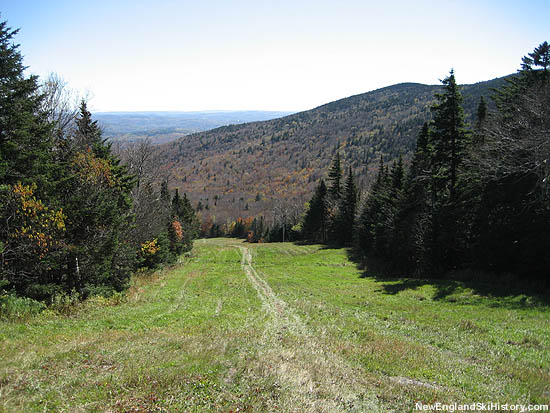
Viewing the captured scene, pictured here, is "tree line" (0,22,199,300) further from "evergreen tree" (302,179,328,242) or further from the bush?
"evergreen tree" (302,179,328,242)

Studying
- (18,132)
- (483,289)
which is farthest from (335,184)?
(18,132)

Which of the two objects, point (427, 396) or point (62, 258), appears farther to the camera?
point (62, 258)

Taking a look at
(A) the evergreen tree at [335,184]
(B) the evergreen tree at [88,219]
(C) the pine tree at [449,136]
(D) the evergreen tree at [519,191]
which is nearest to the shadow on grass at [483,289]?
(D) the evergreen tree at [519,191]

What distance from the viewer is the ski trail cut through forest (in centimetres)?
635

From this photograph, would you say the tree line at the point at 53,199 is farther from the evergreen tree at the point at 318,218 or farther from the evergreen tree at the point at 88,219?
the evergreen tree at the point at 318,218

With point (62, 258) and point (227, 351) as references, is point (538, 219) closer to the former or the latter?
point (227, 351)

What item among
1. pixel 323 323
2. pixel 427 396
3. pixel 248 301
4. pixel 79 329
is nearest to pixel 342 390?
pixel 427 396

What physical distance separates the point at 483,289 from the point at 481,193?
878 centimetres

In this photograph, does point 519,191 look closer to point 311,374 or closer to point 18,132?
point 311,374

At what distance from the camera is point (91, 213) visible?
18938mm

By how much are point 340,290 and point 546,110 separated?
698 inches

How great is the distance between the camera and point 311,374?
25.5 ft

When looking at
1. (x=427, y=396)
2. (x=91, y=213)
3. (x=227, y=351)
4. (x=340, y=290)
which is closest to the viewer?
(x=427, y=396)

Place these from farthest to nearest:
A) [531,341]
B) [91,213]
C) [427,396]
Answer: [91,213] < [531,341] < [427,396]
